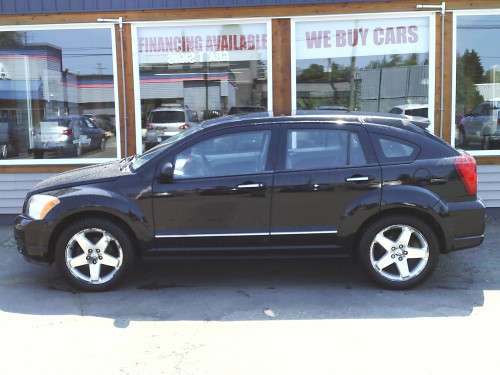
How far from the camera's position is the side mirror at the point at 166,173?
4961 millimetres

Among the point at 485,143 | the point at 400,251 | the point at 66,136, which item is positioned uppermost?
the point at 66,136

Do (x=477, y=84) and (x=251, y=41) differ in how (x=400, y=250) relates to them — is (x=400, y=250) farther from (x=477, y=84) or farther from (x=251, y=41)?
(x=251, y=41)

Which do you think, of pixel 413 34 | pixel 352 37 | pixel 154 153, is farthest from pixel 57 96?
pixel 413 34

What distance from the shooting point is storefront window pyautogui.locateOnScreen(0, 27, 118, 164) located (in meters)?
8.19

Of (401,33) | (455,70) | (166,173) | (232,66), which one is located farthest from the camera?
(232,66)

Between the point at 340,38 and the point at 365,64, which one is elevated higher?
the point at 340,38

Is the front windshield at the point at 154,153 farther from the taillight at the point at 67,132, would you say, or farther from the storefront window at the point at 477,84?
the storefront window at the point at 477,84

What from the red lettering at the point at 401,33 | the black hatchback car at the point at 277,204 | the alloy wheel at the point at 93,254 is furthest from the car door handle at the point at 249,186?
the red lettering at the point at 401,33

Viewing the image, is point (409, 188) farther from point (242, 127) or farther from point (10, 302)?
point (10, 302)

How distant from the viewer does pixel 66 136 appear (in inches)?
332

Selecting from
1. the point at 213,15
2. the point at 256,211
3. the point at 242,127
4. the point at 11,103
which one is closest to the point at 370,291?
the point at 256,211

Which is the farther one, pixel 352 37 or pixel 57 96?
pixel 57 96

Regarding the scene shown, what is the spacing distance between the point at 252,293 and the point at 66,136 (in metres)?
4.82

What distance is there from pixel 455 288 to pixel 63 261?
12.8 feet
